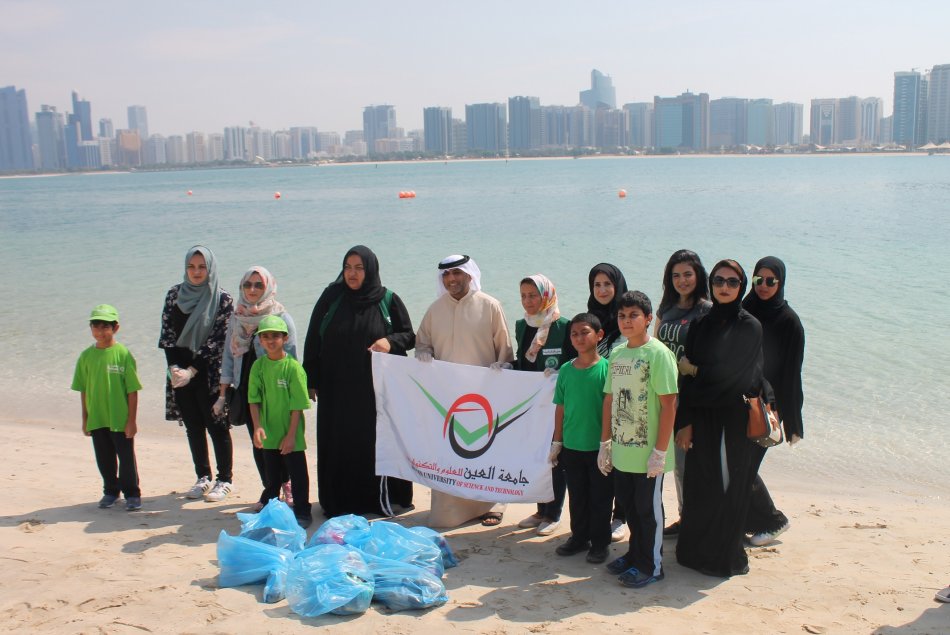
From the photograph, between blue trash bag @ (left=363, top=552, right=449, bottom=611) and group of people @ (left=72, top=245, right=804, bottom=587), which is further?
group of people @ (left=72, top=245, right=804, bottom=587)

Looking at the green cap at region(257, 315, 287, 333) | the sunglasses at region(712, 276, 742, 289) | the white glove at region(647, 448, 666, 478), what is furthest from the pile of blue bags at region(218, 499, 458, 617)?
the sunglasses at region(712, 276, 742, 289)

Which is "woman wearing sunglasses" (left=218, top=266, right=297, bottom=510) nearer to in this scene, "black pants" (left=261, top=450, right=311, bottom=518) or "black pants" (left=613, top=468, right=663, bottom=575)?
"black pants" (left=261, top=450, right=311, bottom=518)

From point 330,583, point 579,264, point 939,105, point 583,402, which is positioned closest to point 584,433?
point 583,402

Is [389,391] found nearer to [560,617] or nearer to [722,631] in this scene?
[560,617]

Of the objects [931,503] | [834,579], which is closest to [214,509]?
[834,579]

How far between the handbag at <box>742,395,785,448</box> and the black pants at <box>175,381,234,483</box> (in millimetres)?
3273

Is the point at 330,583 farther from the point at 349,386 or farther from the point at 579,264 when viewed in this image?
the point at 579,264

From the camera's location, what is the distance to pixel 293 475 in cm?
504

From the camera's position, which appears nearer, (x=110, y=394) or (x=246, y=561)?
(x=246, y=561)

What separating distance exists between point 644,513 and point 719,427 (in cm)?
57

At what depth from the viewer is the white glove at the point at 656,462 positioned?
400cm

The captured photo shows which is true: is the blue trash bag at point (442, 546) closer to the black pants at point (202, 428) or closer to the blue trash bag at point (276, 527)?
the blue trash bag at point (276, 527)

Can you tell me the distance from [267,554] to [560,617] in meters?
1.44

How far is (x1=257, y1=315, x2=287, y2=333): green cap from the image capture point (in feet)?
15.9
